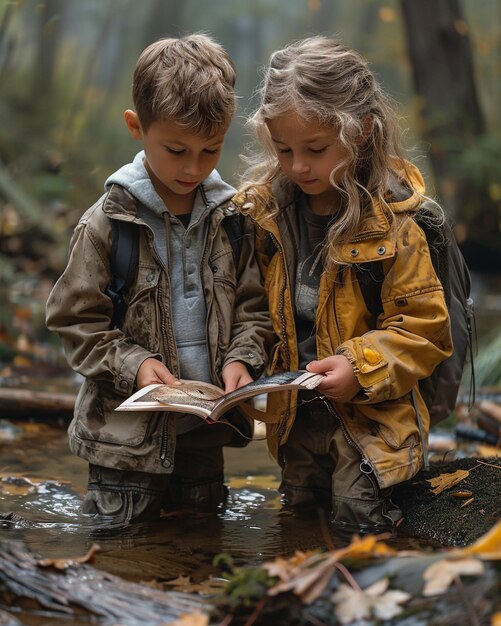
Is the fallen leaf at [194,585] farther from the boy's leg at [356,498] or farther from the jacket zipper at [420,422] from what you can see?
the jacket zipper at [420,422]

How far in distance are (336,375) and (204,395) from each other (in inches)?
19.2

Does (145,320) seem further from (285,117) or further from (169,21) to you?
(169,21)

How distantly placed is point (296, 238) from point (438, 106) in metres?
8.19

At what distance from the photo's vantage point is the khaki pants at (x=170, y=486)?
12.6 feet

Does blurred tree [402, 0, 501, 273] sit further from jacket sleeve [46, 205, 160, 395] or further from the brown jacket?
jacket sleeve [46, 205, 160, 395]

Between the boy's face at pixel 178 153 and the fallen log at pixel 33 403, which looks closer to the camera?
the boy's face at pixel 178 153

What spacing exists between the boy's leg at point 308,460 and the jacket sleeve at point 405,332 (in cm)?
32

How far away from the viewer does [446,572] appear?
2469 mm

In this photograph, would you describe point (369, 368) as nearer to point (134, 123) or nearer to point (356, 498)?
point (356, 498)

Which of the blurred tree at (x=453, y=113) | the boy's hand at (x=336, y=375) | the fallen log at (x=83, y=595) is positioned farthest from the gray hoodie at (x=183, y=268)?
the blurred tree at (x=453, y=113)

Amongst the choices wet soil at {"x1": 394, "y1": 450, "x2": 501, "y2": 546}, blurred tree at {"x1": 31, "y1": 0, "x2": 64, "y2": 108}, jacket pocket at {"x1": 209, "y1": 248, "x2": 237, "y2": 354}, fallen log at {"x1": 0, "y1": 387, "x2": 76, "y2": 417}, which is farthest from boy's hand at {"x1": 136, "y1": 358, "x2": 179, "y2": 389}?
blurred tree at {"x1": 31, "y1": 0, "x2": 64, "y2": 108}

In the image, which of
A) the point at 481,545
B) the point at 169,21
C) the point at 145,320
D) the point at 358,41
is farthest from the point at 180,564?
the point at 358,41

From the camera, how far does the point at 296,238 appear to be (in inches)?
157

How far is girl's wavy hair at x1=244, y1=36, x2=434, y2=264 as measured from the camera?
→ 3.68 m
